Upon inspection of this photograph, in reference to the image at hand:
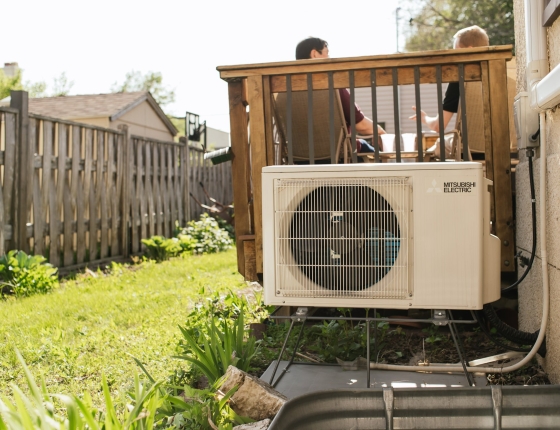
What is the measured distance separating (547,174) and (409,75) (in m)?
1.02

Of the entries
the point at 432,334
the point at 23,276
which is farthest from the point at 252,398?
the point at 23,276

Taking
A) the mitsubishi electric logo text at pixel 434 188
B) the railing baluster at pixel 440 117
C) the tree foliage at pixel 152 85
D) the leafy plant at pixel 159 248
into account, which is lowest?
the leafy plant at pixel 159 248

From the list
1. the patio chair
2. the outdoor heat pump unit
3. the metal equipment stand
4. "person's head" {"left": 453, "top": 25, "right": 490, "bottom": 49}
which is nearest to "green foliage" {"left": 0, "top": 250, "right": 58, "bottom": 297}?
the patio chair

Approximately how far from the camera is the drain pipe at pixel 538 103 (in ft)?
9.41

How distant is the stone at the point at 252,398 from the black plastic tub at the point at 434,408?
63cm

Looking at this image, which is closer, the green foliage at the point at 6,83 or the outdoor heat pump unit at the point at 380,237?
the outdoor heat pump unit at the point at 380,237

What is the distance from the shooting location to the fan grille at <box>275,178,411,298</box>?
9.13ft

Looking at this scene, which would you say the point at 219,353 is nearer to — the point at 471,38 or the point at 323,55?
the point at 323,55

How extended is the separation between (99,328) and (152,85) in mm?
47656

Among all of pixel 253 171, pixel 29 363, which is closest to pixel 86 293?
pixel 29 363

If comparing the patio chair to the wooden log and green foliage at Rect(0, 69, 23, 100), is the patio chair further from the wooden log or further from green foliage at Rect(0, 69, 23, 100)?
green foliage at Rect(0, 69, 23, 100)

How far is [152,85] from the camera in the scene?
50250 mm

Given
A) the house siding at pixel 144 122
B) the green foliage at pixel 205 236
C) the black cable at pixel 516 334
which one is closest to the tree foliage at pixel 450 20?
the house siding at pixel 144 122

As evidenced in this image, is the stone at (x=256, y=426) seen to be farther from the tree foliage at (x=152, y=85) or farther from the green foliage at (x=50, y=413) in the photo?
the tree foliage at (x=152, y=85)
